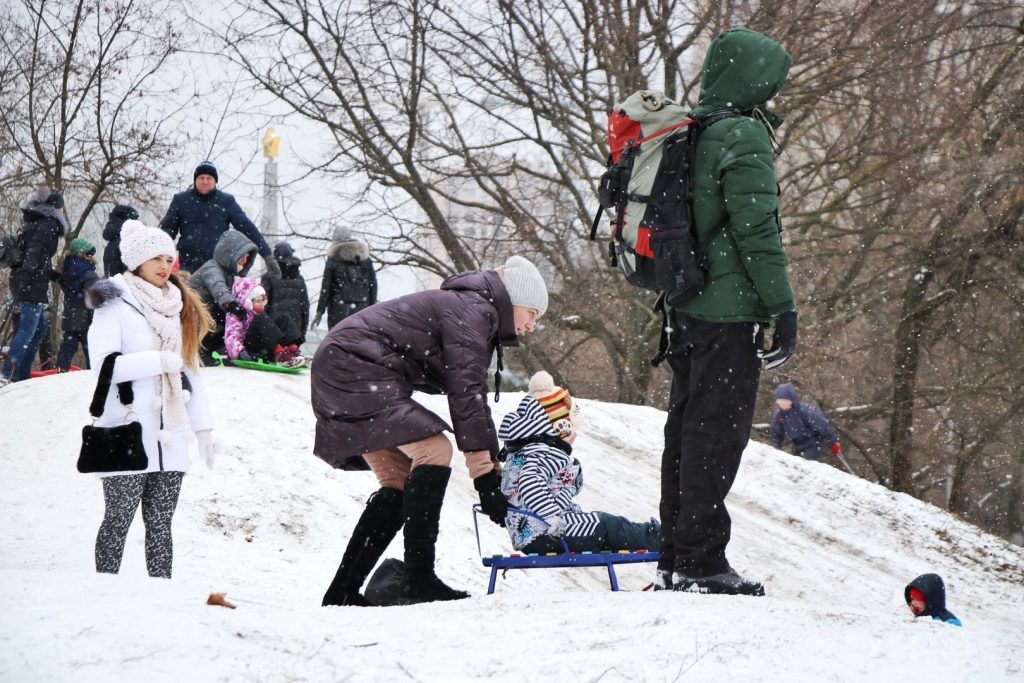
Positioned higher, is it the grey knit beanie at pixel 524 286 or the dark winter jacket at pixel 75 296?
the grey knit beanie at pixel 524 286

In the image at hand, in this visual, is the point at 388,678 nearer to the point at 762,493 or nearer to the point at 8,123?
the point at 762,493

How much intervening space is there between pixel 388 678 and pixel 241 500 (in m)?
3.84

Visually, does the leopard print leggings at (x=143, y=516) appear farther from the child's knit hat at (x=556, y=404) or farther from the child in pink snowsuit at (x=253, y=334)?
the child in pink snowsuit at (x=253, y=334)

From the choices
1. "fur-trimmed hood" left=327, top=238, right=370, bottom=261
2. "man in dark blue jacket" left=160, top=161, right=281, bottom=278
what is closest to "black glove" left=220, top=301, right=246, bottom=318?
"man in dark blue jacket" left=160, top=161, right=281, bottom=278

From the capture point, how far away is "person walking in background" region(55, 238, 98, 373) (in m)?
11.6

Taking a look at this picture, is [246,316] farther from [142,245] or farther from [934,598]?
[934,598]

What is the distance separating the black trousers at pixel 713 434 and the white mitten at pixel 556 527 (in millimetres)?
835

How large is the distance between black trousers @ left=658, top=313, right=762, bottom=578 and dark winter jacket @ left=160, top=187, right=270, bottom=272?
716cm

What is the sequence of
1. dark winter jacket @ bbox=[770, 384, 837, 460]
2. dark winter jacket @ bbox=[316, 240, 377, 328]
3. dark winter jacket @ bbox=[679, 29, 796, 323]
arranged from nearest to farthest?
dark winter jacket @ bbox=[679, 29, 796, 323] → dark winter jacket @ bbox=[316, 240, 377, 328] → dark winter jacket @ bbox=[770, 384, 837, 460]

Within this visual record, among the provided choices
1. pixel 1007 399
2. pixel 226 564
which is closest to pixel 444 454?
pixel 226 564

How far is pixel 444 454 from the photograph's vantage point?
4.34 meters

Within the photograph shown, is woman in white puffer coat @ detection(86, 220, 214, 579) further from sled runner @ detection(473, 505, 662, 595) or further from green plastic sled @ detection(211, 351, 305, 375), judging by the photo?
green plastic sled @ detection(211, 351, 305, 375)

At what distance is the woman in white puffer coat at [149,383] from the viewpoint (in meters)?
4.56

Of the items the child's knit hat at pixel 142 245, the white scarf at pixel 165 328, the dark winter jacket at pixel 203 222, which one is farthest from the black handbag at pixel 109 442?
the dark winter jacket at pixel 203 222
